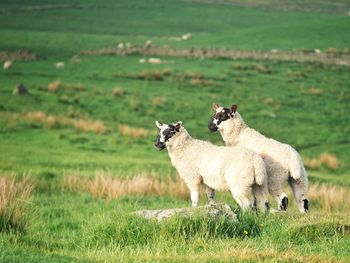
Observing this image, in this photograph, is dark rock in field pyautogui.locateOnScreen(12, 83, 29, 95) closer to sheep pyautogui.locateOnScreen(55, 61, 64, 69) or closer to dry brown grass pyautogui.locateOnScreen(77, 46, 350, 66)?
sheep pyautogui.locateOnScreen(55, 61, 64, 69)

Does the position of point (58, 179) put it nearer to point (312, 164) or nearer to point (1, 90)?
point (312, 164)

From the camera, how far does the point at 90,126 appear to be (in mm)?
36312

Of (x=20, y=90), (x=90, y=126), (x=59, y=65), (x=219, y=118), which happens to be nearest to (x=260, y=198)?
(x=219, y=118)

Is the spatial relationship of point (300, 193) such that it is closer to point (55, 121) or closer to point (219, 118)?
point (219, 118)

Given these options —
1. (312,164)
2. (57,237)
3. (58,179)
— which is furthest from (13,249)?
(312,164)

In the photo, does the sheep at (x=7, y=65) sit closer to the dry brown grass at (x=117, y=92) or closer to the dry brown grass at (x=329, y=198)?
the dry brown grass at (x=117, y=92)

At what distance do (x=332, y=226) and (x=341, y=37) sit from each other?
7498 centimetres

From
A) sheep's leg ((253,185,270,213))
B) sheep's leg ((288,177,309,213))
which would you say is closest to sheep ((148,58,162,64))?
sheep's leg ((288,177,309,213))

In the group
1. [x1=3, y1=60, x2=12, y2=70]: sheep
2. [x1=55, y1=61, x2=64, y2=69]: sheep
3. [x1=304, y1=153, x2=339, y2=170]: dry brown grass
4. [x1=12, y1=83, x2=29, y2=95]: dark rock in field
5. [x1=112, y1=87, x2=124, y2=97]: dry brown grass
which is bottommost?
[x1=304, y1=153, x2=339, y2=170]: dry brown grass

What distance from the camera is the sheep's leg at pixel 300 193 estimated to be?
52.3 feet

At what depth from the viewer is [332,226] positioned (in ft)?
42.8

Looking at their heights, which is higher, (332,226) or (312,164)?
(332,226)

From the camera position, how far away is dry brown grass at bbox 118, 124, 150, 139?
35.5 meters

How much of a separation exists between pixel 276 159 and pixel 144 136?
66.4ft
